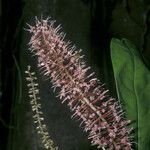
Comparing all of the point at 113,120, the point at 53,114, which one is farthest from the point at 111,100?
the point at 53,114

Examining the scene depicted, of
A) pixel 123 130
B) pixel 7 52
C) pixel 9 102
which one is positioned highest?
pixel 7 52

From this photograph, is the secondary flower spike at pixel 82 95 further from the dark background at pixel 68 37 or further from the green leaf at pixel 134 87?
the dark background at pixel 68 37

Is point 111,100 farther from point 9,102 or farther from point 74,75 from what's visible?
point 9,102

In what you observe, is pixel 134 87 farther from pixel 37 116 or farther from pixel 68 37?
pixel 68 37

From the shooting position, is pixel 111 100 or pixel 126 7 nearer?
pixel 111 100

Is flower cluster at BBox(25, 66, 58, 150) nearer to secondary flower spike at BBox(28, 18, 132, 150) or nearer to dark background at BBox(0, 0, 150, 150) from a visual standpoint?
secondary flower spike at BBox(28, 18, 132, 150)

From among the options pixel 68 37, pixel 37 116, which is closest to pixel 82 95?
pixel 37 116

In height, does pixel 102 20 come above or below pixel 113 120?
above
